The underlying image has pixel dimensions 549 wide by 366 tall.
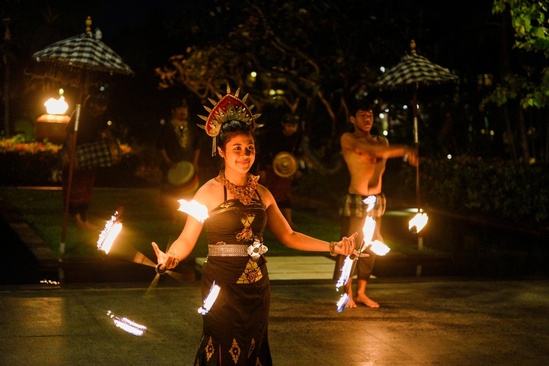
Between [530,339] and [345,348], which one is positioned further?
[530,339]

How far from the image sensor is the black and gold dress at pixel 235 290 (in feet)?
17.2

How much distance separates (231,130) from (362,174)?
12.4 feet

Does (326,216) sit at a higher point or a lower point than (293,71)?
lower

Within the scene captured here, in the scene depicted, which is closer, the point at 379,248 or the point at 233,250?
the point at 233,250

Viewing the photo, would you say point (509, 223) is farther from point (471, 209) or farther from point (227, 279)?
point (227, 279)

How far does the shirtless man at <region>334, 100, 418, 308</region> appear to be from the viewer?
881 centimetres

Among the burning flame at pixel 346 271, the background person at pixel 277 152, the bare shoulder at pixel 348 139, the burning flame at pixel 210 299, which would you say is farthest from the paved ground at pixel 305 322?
the background person at pixel 277 152

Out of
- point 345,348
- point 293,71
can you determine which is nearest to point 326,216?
point 293,71

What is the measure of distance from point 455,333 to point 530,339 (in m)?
0.62

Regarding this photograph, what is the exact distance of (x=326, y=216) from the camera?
19.3m

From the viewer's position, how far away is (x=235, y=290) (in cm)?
532

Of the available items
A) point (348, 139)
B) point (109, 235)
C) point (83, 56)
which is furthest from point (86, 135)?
point (109, 235)

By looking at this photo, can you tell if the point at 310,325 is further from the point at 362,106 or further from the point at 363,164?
the point at 362,106

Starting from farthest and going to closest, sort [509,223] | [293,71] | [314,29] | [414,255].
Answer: [293,71], [314,29], [509,223], [414,255]
